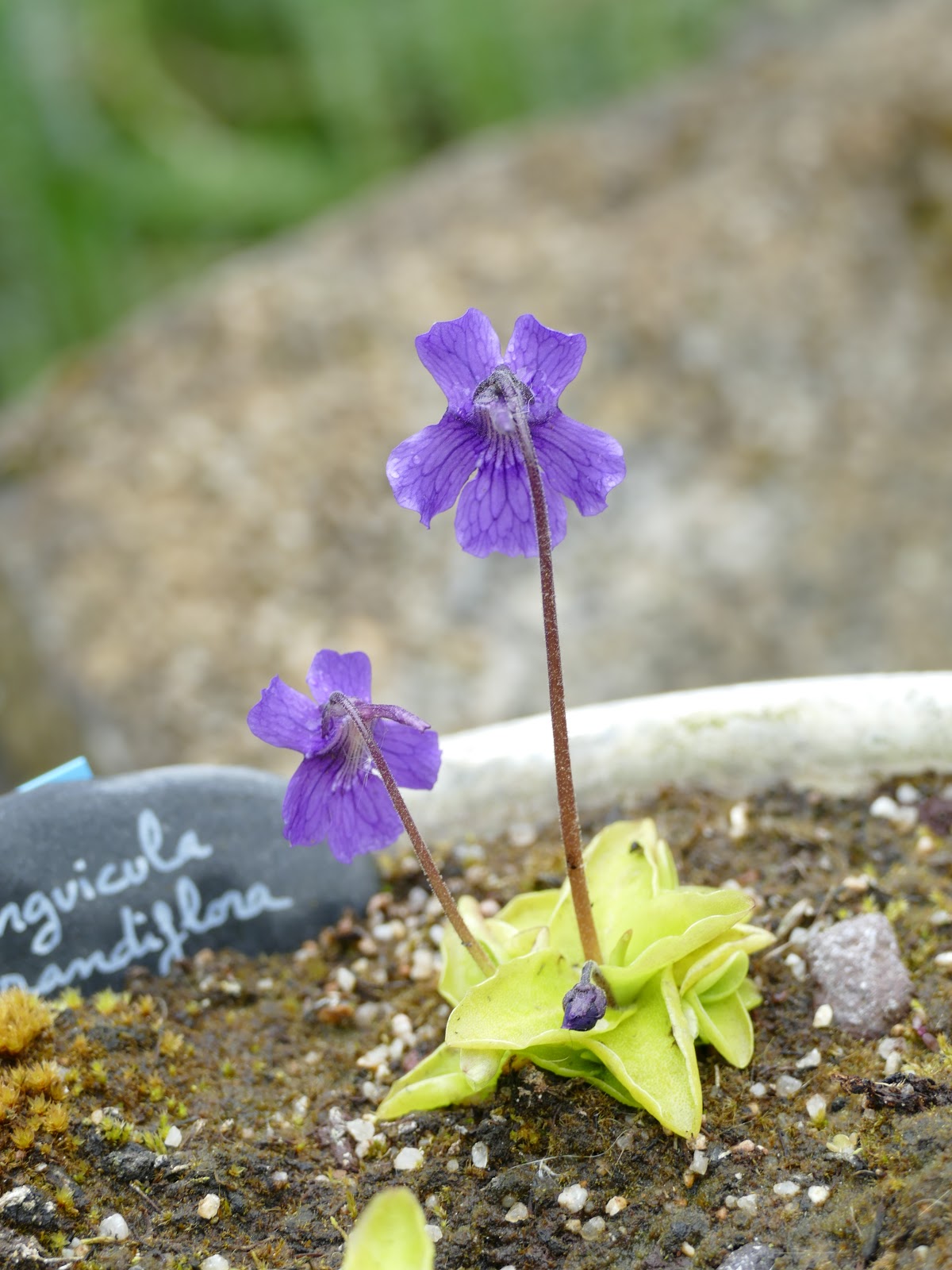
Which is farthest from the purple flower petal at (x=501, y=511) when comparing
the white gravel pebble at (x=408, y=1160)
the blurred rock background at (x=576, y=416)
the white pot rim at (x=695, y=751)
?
the blurred rock background at (x=576, y=416)

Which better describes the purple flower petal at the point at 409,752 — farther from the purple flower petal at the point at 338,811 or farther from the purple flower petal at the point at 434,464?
the purple flower petal at the point at 434,464

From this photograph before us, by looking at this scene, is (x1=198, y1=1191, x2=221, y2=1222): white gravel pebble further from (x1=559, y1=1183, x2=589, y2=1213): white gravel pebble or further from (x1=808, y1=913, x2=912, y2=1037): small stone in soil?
(x1=808, y1=913, x2=912, y2=1037): small stone in soil

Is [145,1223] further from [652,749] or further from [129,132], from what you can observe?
[129,132]

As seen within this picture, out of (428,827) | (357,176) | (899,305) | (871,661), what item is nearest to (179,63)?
(357,176)

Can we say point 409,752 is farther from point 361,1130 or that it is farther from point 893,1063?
point 893,1063

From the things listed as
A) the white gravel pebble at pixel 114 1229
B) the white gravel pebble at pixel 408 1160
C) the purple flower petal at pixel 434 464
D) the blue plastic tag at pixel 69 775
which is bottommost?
the white gravel pebble at pixel 114 1229

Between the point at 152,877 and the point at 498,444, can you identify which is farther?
the point at 152,877

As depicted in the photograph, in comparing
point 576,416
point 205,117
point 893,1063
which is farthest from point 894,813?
point 205,117
